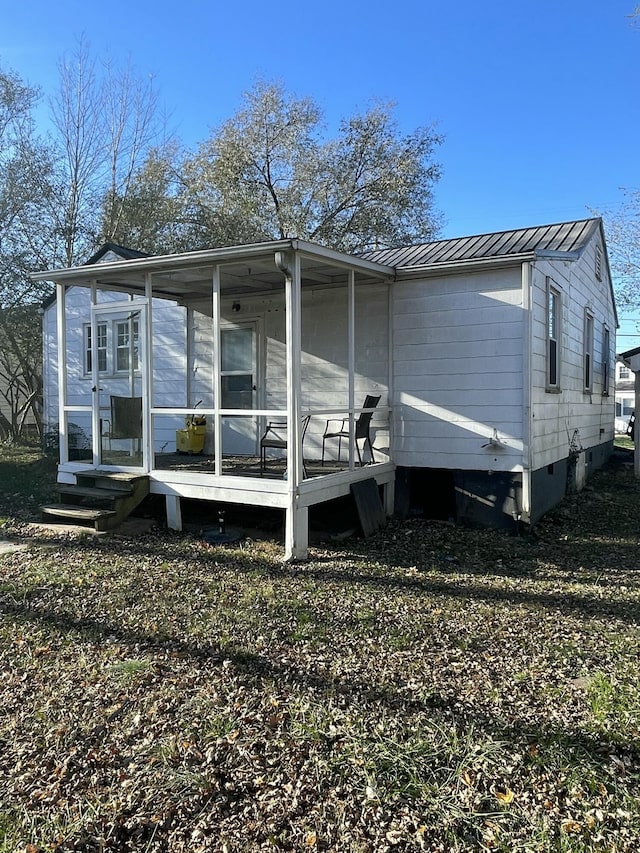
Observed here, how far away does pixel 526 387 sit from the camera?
6633 mm

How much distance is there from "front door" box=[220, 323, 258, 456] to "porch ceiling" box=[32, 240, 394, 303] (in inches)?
25.2

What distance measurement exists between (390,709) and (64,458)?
6002mm

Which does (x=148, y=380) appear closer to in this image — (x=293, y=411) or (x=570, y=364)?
(x=293, y=411)

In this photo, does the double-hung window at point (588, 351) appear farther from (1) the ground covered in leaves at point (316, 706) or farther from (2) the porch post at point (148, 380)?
(2) the porch post at point (148, 380)

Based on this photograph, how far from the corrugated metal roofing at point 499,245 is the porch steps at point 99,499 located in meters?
4.22

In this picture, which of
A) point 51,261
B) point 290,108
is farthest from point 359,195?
point 51,261

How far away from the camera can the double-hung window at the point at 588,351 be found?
10.4 m

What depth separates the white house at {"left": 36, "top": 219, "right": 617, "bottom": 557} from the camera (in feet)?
21.0

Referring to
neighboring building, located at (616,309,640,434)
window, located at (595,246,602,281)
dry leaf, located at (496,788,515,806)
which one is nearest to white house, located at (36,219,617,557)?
window, located at (595,246,602,281)

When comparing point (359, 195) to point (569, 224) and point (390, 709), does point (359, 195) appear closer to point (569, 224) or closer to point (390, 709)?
point (569, 224)

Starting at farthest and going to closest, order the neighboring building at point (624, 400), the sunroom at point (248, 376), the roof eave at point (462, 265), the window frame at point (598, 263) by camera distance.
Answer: the neighboring building at point (624, 400) → the window frame at point (598, 263) → the roof eave at point (462, 265) → the sunroom at point (248, 376)

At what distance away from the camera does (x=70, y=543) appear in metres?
6.26

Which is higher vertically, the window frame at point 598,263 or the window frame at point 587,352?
the window frame at point 598,263

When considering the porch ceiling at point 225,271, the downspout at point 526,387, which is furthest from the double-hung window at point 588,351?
the porch ceiling at point 225,271
